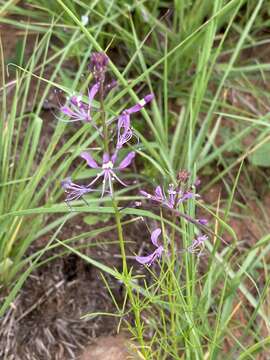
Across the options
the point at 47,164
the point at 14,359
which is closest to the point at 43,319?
the point at 14,359

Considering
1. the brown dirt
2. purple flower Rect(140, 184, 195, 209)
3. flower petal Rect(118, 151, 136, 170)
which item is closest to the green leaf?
the brown dirt

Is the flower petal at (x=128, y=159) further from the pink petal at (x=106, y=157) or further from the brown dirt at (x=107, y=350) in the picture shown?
the brown dirt at (x=107, y=350)

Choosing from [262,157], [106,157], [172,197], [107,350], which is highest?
[106,157]

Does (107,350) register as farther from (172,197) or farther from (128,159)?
(128,159)

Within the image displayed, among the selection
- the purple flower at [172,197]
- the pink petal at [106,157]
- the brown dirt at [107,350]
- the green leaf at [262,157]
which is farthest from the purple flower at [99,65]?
the green leaf at [262,157]

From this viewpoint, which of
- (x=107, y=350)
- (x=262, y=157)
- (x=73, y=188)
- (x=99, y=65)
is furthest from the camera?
(x=262, y=157)

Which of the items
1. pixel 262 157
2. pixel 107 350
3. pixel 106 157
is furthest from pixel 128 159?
pixel 262 157

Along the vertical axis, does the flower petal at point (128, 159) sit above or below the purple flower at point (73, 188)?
above

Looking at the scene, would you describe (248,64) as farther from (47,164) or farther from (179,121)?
(47,164)

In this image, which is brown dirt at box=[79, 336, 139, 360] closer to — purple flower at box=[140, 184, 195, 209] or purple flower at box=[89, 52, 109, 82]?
purple flower at box=[140, 184, 195, 209]

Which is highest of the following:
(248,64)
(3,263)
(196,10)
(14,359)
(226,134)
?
(196,10)

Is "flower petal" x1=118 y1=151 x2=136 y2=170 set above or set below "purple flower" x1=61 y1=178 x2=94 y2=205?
above
